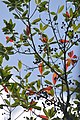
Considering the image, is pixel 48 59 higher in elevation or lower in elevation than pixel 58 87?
higher

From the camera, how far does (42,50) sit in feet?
8.09

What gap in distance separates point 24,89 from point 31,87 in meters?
0.10

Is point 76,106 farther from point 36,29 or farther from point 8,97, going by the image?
point 36,29

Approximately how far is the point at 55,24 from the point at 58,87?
483mm

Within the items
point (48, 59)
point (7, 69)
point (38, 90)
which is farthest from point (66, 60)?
point (7, 69)

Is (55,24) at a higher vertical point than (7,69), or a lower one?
higher

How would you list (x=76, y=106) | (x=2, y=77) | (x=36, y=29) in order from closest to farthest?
(x=2, y=77)
(x=76, y=106)
(x=36, y=29)

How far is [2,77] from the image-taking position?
2.25 metres

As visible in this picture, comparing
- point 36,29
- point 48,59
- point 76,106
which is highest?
point 36,29

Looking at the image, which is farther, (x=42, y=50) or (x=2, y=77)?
(x=42, y=50)

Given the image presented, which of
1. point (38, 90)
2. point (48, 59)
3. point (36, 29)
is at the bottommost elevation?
point (38, 90)

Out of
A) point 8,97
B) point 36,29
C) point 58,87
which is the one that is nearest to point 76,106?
point 58,87

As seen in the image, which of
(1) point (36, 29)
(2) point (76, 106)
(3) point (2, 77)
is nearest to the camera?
(3) point (2, 77)

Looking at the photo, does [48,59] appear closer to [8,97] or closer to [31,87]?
[31,87]
